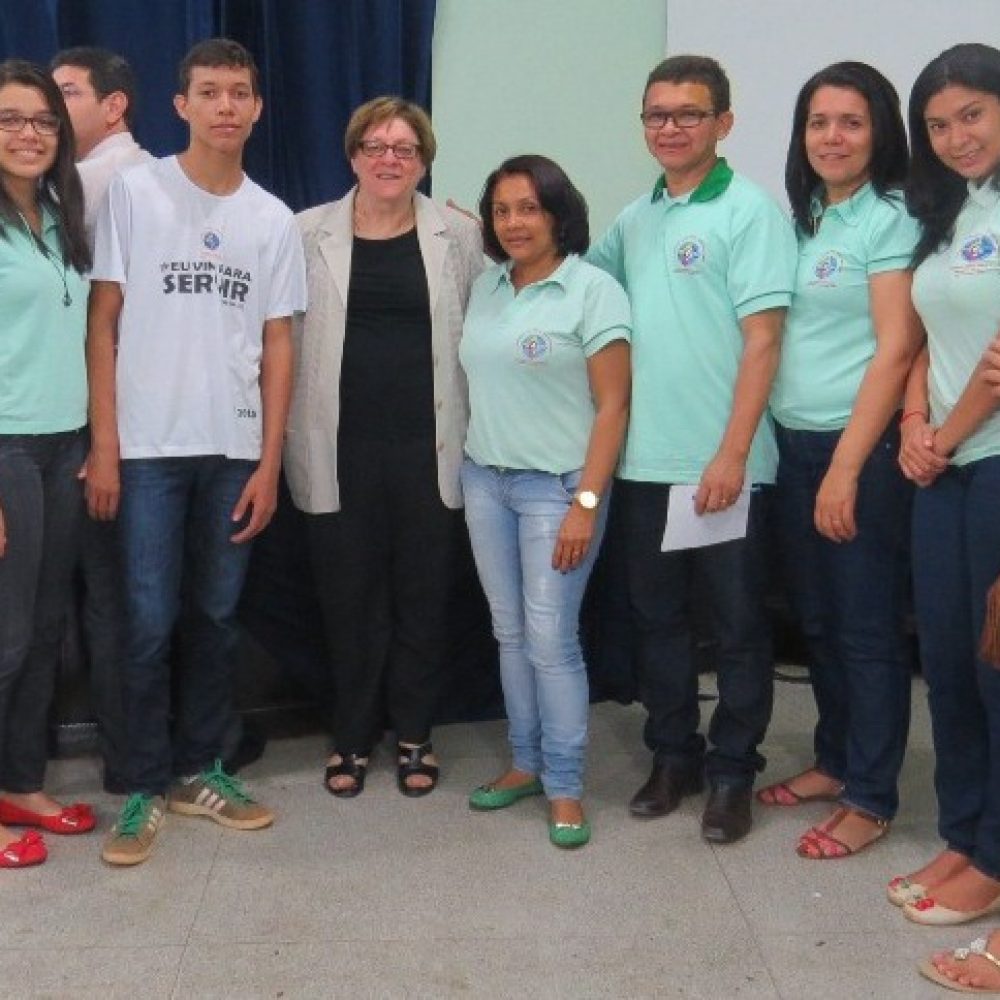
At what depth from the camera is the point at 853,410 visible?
2047 mm

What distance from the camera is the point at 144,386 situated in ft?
6.97

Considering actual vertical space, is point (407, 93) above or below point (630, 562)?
above

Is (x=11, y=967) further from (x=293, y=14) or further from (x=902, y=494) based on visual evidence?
(x=293, y=14)

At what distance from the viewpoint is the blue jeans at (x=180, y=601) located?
2184 millimetres

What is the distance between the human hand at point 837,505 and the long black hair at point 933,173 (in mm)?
392

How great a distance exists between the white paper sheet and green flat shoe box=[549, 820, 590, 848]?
590 mm

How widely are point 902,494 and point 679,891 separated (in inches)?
32.8

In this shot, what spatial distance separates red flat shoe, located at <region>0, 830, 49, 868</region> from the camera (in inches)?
85.4

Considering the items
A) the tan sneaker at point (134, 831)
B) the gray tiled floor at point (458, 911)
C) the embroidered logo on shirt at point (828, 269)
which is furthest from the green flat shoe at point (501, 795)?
the embroidered logo on shirt at point (828, 269)

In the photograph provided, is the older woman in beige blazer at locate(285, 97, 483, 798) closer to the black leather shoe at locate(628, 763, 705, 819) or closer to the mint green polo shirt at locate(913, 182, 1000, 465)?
the black leather shoe at locate(628, 763, 705, 819)

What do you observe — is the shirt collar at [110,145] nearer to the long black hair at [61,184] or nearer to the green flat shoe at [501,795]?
the long black hair at [61,184]

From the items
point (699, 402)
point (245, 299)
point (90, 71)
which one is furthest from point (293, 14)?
point (699, 402)

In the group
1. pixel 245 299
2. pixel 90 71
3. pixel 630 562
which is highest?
pixel 90 71

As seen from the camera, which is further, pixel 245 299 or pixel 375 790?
pixel 375 790
